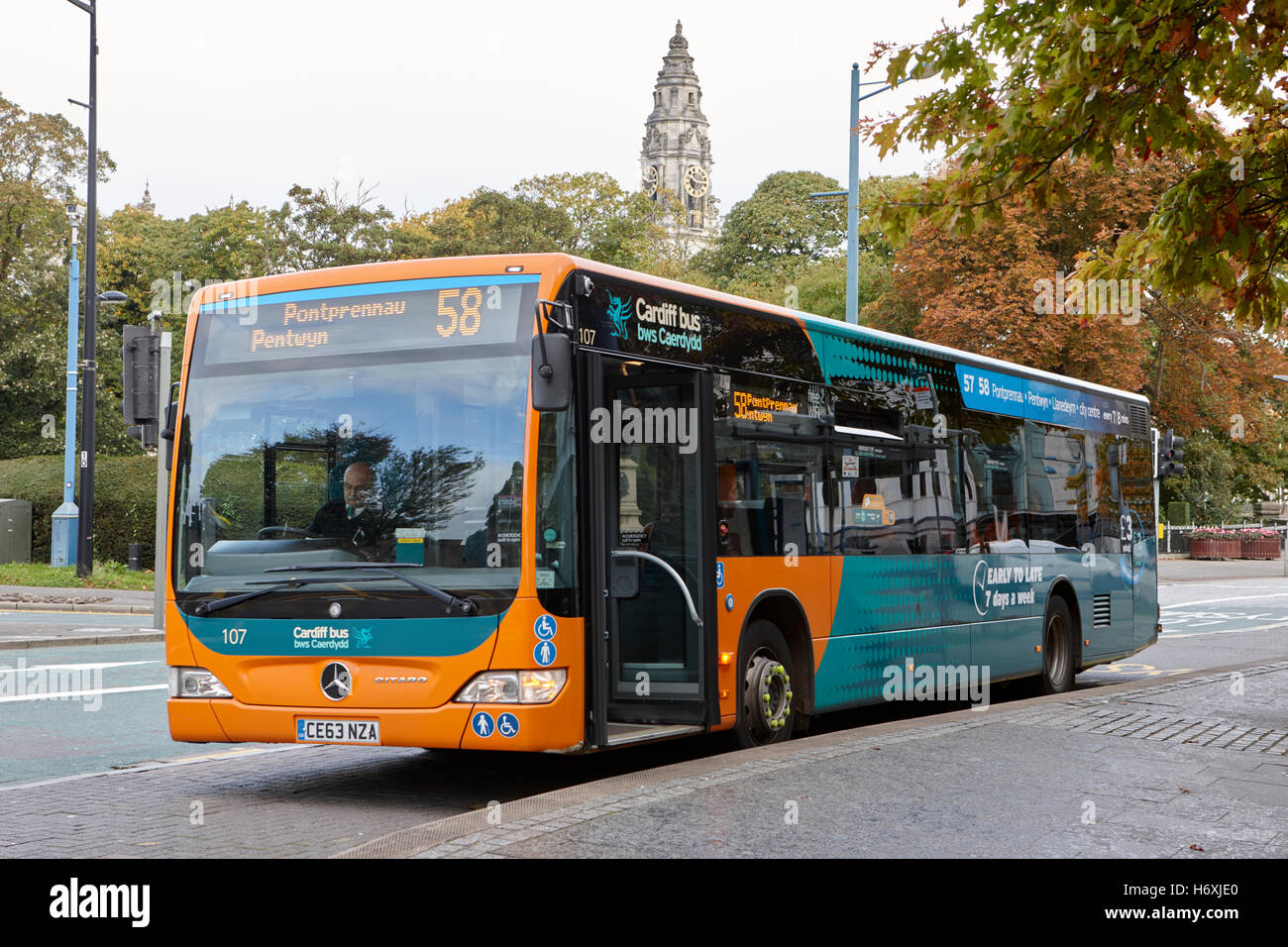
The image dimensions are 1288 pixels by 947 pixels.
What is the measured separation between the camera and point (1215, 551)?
58531mm

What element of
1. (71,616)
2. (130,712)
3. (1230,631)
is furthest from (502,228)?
(130,712)

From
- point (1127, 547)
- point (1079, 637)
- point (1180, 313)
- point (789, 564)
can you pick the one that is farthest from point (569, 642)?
point (1180, 313)

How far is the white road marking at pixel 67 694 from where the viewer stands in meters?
12.9

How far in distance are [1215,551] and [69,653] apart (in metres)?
50.4

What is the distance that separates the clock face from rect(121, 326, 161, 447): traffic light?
449ft

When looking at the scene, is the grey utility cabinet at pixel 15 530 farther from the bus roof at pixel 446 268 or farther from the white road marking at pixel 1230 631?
the bus roof at pixel 446 268

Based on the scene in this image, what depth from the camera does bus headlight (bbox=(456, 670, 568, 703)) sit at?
783 centimetres

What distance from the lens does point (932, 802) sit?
23.4ft

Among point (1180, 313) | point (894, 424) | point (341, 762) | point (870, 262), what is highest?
point (870, 262)

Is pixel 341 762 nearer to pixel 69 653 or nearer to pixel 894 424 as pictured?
pixel 894 424

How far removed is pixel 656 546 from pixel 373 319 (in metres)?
2.10

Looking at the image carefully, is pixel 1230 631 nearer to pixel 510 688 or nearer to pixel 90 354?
pixel 510 688

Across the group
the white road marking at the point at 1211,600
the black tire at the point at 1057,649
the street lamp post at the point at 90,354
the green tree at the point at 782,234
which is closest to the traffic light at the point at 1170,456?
the black tire at the point at 1057,649

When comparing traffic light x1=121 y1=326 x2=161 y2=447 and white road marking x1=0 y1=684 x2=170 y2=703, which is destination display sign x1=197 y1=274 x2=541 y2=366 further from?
traffic light x1=121 y1=326 x2=161 y2=447
